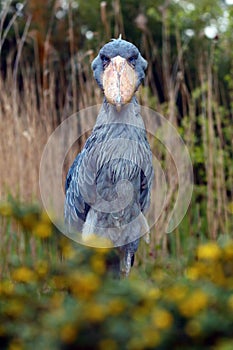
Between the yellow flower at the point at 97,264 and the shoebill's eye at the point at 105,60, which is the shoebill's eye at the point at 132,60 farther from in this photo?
the yellow flower at the point at 97,264

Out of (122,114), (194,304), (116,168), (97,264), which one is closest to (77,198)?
(116,168)

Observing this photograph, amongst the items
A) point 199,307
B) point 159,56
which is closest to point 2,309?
point 199,307

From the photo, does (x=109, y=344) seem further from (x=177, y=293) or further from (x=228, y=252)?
(x=228, y=252)

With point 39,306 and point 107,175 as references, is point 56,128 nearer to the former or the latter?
point 107,175

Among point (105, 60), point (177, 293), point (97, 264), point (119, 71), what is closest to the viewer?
point (177, 293)

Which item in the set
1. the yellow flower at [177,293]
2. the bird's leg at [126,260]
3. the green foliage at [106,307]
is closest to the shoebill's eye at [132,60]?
the bird's leg at [126,260]

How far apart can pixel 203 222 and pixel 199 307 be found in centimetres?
357

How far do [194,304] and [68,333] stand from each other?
23 cm

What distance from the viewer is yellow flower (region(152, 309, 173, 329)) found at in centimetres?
117

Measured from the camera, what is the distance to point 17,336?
1.35m

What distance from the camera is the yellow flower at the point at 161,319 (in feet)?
3.85

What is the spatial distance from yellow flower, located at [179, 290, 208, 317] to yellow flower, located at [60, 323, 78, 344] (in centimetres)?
20

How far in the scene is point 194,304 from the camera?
1.22m

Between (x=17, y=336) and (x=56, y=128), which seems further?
(x=56, y=128)
